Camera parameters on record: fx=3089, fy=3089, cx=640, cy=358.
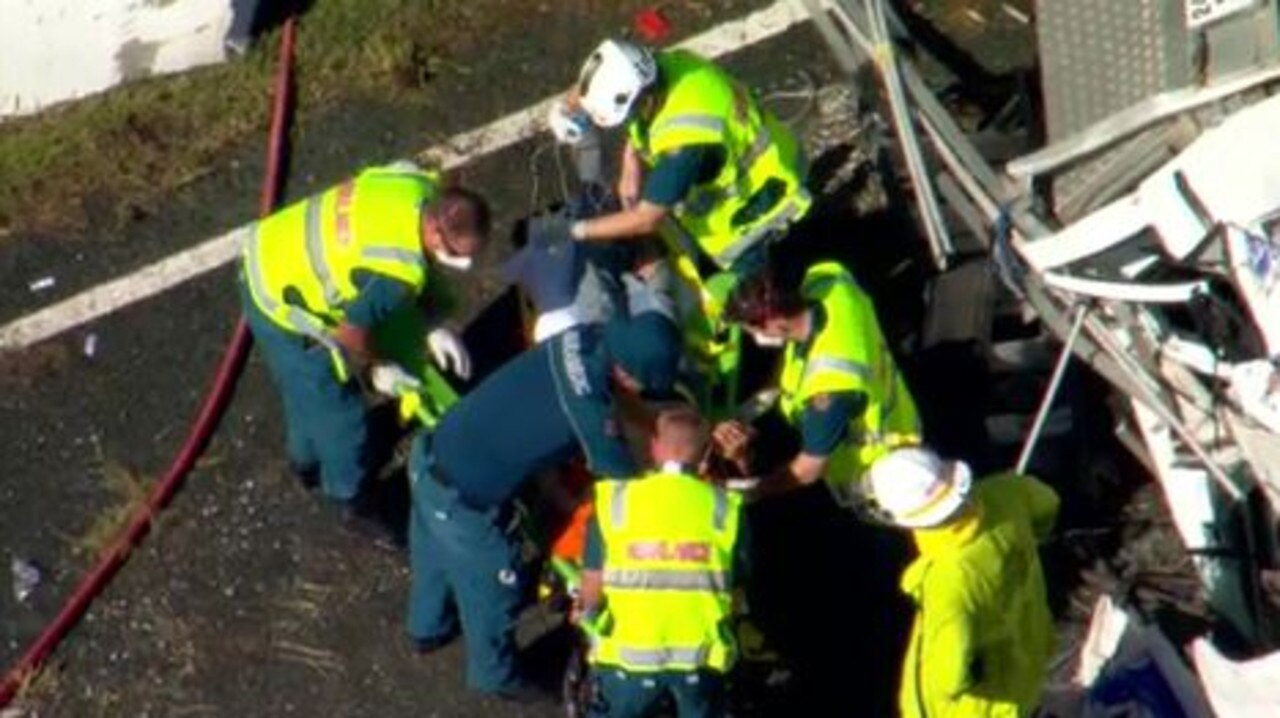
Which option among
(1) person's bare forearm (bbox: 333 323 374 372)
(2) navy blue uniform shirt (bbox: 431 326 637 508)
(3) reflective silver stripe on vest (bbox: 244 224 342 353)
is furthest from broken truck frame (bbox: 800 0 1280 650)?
(3) reflective silver stripe on vest (bbox: 244 224 342 353)

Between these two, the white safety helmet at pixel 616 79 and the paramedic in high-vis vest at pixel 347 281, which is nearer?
the paramedic in high-vis vest at pixel 347 281

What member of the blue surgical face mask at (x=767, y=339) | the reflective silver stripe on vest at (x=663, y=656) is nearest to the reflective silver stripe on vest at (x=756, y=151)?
the blue surgical face mask at (x=767, y=339)

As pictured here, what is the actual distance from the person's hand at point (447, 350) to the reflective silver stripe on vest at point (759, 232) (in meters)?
0.99

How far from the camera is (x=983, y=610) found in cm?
950

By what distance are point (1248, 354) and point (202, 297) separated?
14.3 ft

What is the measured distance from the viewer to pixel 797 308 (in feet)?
33.2

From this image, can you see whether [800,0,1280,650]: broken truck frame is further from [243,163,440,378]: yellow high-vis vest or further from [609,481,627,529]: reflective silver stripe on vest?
[243,163,440,378]: yellow high-vis vest

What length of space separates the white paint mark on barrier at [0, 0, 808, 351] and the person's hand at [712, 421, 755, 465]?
7.48ft

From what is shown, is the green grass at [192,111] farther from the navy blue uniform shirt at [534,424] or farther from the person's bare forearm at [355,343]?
the navy blue uniform shirt at [534,424]

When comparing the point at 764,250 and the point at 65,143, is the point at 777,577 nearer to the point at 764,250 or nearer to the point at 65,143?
the point at 764,250

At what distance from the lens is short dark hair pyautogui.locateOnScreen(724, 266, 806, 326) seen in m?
10.1

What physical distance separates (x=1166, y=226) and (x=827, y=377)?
1.29 meters

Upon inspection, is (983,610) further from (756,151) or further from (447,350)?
(447,350)

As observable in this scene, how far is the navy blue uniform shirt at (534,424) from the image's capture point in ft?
32.7
